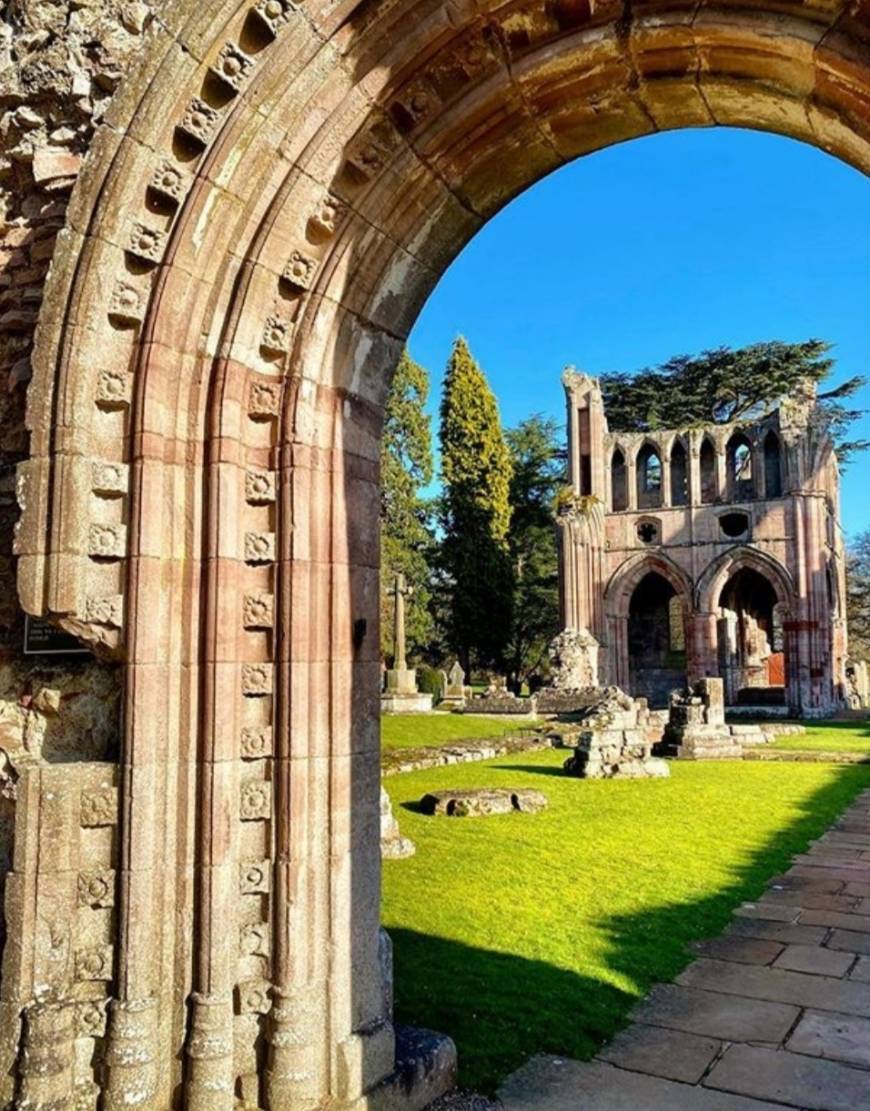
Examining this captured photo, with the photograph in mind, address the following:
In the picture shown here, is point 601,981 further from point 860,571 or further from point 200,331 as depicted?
point 860,571

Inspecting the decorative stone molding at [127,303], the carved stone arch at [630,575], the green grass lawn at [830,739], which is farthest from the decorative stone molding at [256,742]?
the carved stone arch at [630,575]

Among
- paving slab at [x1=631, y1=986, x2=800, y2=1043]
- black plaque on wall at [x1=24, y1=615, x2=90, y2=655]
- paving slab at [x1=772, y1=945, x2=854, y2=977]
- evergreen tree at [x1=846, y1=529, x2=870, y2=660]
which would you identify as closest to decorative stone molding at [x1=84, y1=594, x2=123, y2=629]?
black plaque on wall at [x1=24, y1=615, x2=90, y2=655]

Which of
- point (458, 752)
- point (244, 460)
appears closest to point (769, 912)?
point (244, 460)

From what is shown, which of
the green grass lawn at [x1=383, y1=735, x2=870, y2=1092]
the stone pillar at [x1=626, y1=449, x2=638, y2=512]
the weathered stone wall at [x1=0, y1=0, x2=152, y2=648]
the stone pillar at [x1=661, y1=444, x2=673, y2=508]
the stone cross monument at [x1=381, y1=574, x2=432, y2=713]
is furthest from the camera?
the stone pillar at [x1=626, y1=449, x2=638, y2=512]

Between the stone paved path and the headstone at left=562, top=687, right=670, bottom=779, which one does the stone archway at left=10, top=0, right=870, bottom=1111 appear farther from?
the headstone at left=562, top=687, right=670, bottom=779

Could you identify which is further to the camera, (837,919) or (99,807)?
(837,919)

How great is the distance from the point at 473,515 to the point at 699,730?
898 inches

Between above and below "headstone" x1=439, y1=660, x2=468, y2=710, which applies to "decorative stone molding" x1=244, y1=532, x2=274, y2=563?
above

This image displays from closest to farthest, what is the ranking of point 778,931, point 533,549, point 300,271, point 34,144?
point 300,271 < point 34,144 < point 778,931 < point 533,549

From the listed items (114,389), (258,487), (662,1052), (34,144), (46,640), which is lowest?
(662,1052)

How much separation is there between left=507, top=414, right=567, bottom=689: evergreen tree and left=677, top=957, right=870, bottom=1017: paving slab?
125 feet

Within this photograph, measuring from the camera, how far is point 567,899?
6906 millimetres

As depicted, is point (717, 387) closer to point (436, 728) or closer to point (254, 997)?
point (436, 728)

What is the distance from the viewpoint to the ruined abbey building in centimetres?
3325
